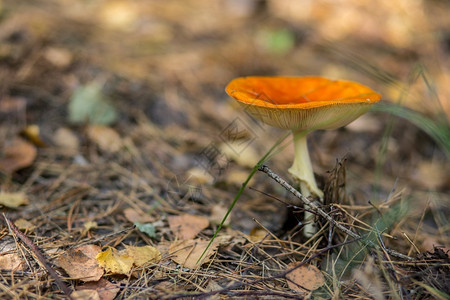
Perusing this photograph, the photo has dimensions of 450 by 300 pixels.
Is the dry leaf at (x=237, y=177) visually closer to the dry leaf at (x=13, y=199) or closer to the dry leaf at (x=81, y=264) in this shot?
the dry leaf at (x=81, y=264)

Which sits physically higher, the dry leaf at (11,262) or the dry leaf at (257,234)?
the dry leaf at (257,234)

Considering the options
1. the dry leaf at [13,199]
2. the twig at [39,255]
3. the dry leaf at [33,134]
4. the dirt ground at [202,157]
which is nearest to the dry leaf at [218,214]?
the dirt ground at [202,157]

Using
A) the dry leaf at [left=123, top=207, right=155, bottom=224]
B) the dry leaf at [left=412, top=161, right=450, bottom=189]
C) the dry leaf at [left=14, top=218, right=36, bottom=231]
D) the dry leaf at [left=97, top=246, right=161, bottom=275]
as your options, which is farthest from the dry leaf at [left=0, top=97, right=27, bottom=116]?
the dry leaf at [left=412, top=161, right=450, bottom=189]

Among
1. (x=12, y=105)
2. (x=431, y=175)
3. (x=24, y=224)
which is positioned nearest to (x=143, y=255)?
Answer: (x=24, y=224)

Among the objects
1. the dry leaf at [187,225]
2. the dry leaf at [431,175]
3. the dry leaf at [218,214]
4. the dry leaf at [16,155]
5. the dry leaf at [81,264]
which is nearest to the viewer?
→ the dry leaf at [81,264]

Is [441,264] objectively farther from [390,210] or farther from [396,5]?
[396,5]

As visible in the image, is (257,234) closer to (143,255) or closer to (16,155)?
(143,255)
